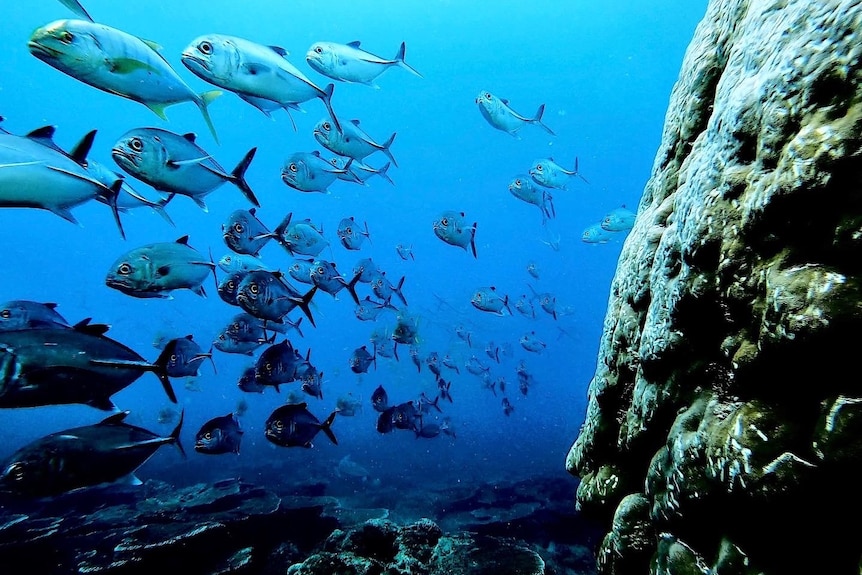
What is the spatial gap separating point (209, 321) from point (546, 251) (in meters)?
61.7

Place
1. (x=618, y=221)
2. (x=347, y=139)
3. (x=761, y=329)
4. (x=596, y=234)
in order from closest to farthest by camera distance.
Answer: (x=761, y=329) < (x=347, y=139) < (x=618, y=221) < (x=596, y=234)

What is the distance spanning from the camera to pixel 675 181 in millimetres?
2803

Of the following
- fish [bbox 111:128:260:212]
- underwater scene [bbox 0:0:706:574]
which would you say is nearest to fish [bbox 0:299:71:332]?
underwater scene [bbox 0:0:706:574]

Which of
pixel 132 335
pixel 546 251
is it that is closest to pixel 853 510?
pixel 546 251

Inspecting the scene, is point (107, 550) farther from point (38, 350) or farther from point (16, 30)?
point (16, 30)

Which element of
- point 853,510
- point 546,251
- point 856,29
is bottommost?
point 853,510

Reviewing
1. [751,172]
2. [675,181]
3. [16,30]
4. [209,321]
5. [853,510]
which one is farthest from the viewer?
[209,321]

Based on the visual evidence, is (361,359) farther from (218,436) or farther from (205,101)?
(205,101)

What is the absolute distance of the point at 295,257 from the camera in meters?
7.19

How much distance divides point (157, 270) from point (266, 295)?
41.2 inches

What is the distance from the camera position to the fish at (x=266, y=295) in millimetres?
4594

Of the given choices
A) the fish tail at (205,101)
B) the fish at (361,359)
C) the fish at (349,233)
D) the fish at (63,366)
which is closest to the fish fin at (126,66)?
the fish tail at (205,101)

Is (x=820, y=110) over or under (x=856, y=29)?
under

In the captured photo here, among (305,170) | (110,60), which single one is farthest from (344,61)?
(110,60)
